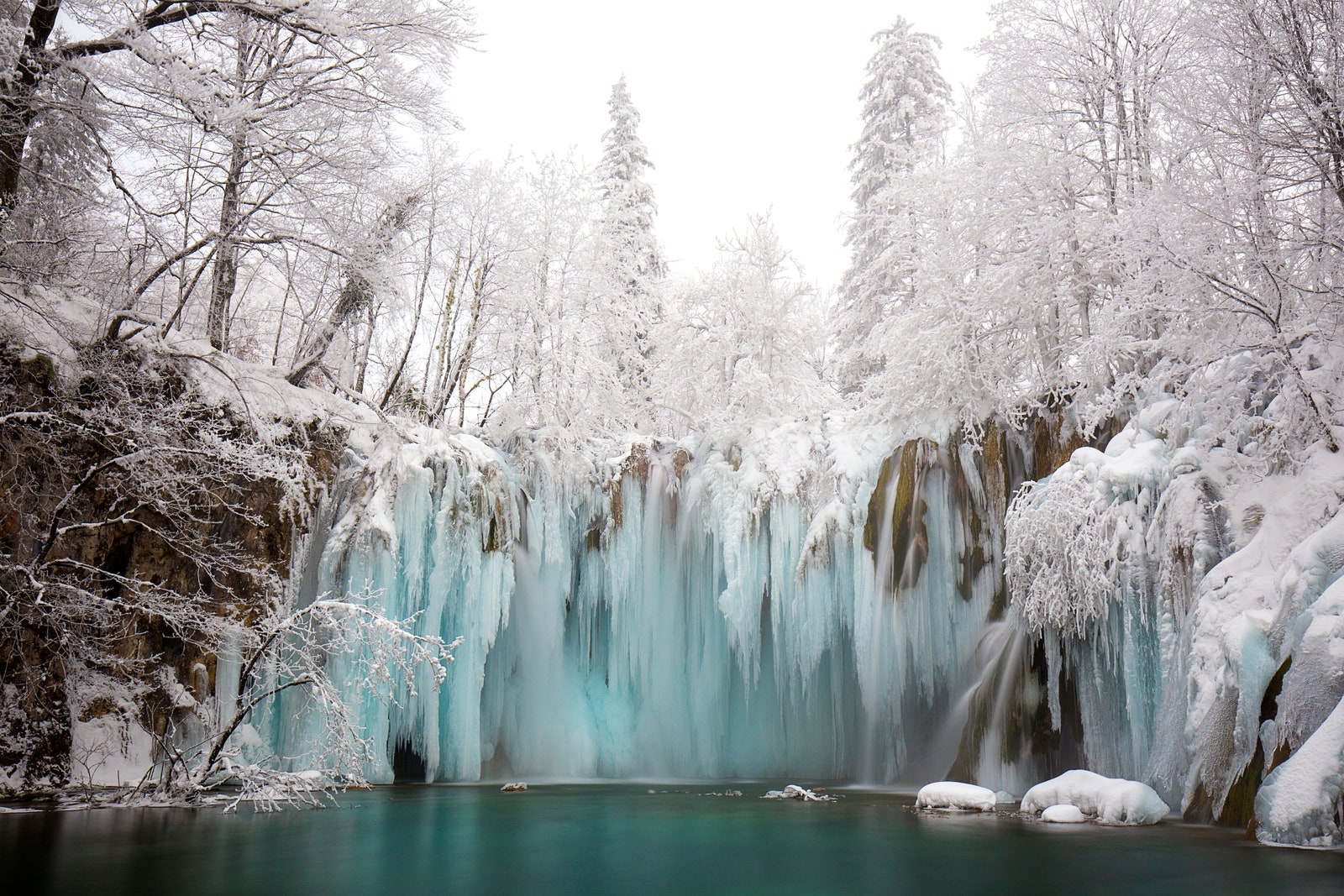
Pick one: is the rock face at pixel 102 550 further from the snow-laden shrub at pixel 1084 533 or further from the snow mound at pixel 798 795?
the snow-laden shrub at pixel 1084 533

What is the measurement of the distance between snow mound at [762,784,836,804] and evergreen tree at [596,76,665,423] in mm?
9285

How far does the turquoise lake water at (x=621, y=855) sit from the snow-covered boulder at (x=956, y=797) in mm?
345

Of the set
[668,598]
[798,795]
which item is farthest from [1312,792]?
[668,598]

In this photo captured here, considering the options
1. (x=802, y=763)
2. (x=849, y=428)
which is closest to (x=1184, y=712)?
(x=849, y=428)

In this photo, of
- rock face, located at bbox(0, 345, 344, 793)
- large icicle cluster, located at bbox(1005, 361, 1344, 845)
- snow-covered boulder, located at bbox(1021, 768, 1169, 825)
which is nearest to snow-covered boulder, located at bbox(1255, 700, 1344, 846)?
large icicle cluster, located at bbox(1005, 361, 1344, 845)

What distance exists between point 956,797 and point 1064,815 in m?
1.28

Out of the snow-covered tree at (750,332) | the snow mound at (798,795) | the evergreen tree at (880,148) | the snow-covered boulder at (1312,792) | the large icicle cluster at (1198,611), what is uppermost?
the evergreen tree at (880,148)

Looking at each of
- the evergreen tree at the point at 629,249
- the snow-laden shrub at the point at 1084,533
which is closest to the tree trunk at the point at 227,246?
the snow-laden shrub at the point at 1084,533

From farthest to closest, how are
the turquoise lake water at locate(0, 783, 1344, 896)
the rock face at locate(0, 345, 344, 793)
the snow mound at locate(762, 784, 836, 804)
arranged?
the snow mound at locate(762, 784, 836, 804) < the rock face at locate(0, 345, 344, 793) < the turquoise lake water at locate(0, 783, 1344, 896)

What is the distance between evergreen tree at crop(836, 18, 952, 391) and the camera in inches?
827

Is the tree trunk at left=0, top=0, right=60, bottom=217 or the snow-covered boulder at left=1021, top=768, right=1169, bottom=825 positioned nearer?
the tree trunk at left=0, top=0, right=60, bottom=217

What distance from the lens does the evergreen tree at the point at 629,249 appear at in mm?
18859

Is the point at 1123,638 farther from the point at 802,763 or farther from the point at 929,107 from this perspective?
the point at 929,107

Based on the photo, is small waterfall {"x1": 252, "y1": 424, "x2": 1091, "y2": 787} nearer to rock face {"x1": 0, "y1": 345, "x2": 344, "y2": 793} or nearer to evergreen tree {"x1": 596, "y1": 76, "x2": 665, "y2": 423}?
rock face {"x1": 0, "y1": 345, "x2": 344, "y2": 793}
